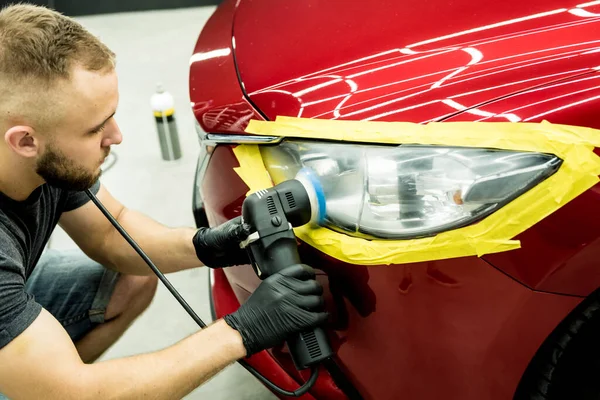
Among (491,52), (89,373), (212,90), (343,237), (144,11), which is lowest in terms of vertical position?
(144,11)

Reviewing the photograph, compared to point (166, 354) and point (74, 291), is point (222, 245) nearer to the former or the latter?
point (166, 354)

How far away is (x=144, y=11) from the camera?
4.91 metres

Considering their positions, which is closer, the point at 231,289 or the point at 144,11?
the point at 231,289

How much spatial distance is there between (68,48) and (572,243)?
91 centimetres

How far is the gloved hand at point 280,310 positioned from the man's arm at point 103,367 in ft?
0.10

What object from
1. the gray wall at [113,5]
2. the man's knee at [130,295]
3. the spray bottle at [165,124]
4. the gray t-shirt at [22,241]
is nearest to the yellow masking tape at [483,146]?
the gray t-shirt at [22,241]

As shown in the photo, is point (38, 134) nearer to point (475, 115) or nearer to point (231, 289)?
point (231, 289)

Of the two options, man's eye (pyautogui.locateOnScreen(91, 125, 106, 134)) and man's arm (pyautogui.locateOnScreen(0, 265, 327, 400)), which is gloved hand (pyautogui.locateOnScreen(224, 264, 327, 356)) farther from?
man's eye (pyautogui.locateOnScreen(91, 125, 106, 134))

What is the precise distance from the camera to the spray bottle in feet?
9.18

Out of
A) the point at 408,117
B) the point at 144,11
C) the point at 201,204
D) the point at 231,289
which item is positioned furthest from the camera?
the point at 144,11

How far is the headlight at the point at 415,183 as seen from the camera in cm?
96

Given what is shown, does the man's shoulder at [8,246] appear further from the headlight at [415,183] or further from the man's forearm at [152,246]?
the headlight at [415,183]

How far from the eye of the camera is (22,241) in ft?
4.39

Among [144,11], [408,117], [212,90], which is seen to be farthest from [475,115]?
[144,11]
